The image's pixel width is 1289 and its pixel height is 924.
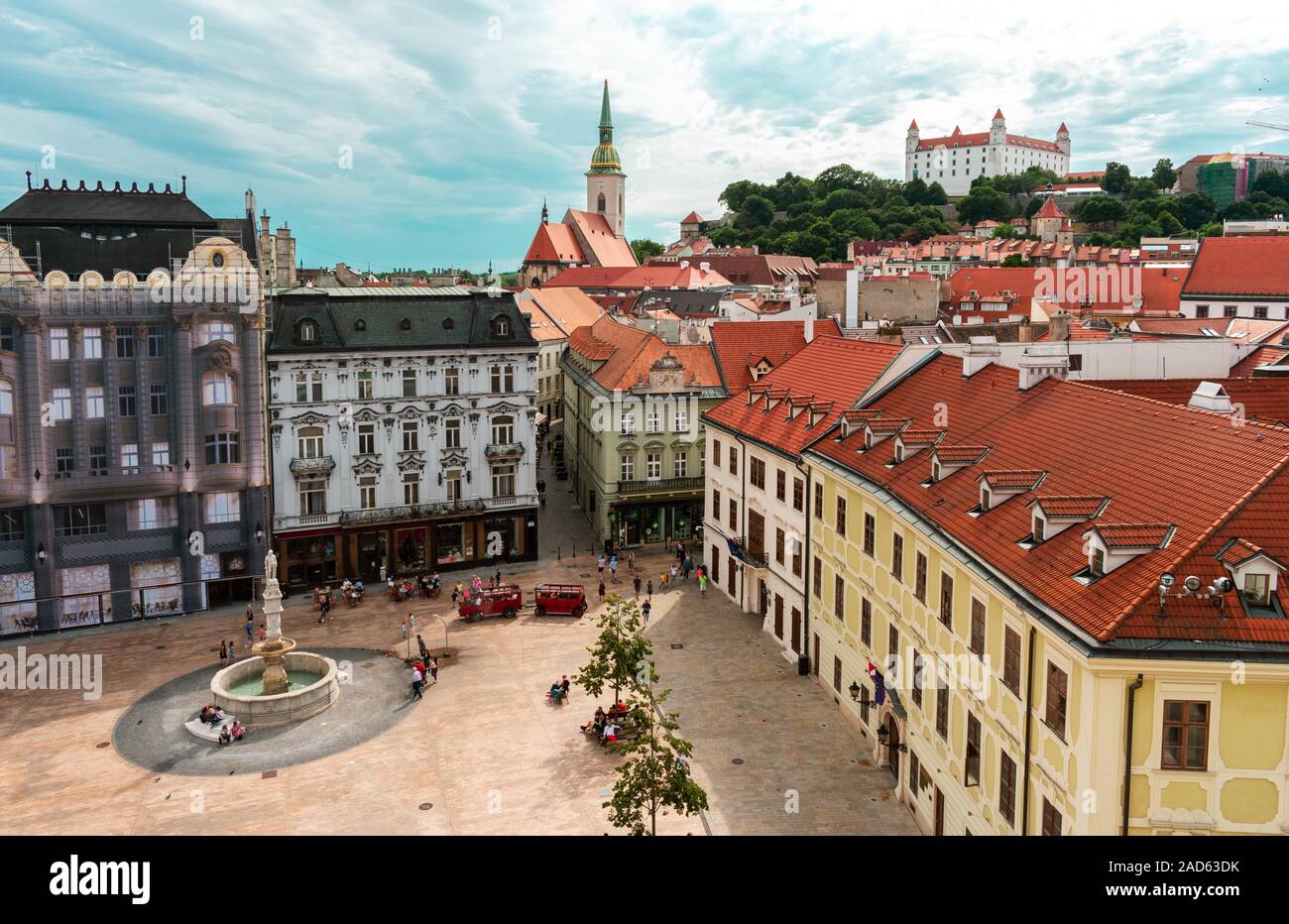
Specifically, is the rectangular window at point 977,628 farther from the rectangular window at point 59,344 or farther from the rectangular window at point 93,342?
the rectangular window at point 59,344

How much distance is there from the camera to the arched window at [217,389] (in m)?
50.1

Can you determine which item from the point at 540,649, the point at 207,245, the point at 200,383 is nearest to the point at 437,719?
the point at 540,649

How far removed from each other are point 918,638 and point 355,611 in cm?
3077

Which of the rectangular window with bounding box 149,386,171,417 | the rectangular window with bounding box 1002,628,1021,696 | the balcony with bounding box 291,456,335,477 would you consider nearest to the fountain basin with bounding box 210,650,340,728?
the balcony with bounding box 291,456,335,477

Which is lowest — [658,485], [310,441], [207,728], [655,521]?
[207,728]

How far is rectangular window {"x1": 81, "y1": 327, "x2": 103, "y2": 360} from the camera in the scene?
1870 inches

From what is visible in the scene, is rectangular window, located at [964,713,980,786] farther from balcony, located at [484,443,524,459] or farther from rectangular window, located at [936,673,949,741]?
balcony, located at [484,443,524,459]

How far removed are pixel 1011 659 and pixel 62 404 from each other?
143 ft

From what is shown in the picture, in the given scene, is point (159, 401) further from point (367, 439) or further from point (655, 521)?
point (655, 521)

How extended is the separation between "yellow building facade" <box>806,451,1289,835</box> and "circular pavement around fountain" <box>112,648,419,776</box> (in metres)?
17.9

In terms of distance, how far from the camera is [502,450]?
57250mm

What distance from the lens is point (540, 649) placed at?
44.6m

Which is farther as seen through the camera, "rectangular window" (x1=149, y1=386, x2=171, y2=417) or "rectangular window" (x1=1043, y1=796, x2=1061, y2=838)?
"rectangular window" (x1=149, y1=386, x2=171, y2=417)

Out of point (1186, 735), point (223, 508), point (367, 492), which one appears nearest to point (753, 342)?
point (367, 492)
